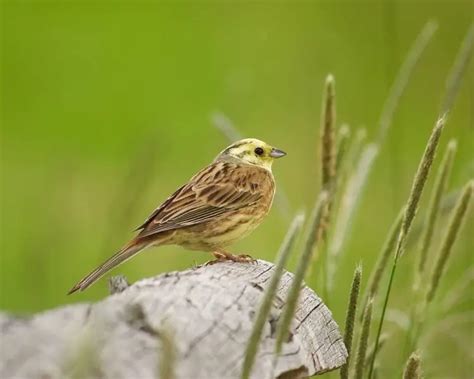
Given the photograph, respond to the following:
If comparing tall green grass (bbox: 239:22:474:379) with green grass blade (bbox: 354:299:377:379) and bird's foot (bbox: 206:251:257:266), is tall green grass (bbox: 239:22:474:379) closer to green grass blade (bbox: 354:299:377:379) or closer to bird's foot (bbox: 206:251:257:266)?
green grass blade (bbox: 354:299:377:379)

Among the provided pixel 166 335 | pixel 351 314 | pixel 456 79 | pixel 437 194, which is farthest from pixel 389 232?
pixel 166 335

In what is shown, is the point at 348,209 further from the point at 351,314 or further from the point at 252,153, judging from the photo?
the point at 252,153

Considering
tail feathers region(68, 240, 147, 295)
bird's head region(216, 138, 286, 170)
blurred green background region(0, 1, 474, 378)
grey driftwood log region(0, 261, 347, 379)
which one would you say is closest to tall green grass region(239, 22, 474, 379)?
grey driftwood log region(0, 261, 347, 379)

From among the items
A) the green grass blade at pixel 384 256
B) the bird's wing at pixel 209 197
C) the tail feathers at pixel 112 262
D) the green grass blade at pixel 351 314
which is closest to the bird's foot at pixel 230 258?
the bird's wing at pixel 209 197

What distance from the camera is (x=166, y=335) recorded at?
7.35 feet

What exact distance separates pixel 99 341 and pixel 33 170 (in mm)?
9568

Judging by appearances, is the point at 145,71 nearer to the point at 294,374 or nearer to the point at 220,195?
the point at 220,195

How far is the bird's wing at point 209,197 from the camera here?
4.85m

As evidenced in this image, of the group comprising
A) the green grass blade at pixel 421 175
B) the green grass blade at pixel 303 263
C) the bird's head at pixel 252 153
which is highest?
the bird's head at pixel 252 153

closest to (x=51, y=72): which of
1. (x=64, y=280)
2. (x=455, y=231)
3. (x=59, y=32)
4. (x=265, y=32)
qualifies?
(x=59, y=32)

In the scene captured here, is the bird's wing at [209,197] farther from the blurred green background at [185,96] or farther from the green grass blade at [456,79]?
the blurred green background at [185,96]

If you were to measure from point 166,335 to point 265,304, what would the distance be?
0.41 m

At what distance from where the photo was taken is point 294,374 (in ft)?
9.90

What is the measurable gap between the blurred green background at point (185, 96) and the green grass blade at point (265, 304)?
539 centimetres
